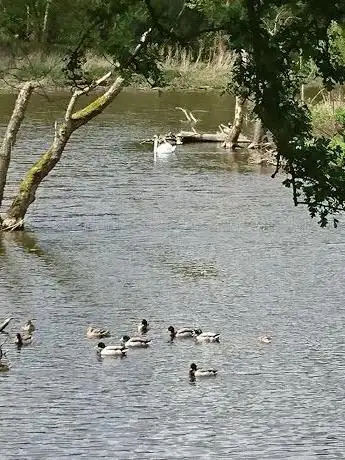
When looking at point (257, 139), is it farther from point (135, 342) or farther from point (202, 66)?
point (135, 342)

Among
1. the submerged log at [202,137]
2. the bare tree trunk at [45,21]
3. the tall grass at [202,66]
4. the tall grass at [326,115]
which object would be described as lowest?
the tall grass at [202,66]

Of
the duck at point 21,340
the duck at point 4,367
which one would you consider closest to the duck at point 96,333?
the duck at point 21,340

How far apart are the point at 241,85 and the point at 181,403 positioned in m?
6.59

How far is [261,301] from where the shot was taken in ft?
75.4

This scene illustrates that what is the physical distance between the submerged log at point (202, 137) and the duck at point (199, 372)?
26301mm

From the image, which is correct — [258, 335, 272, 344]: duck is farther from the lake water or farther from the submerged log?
the submerged log

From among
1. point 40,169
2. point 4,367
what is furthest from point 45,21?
point 40,169

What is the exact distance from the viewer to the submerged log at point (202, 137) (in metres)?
44.6

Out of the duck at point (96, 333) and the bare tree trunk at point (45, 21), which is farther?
the duck at point (96, 333)

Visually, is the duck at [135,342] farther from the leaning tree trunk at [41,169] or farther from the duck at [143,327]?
the leaning tree trunk at [41,169]

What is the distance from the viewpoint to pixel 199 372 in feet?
60.4

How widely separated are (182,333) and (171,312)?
2020 mm

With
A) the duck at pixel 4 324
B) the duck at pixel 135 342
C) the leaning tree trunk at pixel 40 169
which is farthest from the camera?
the leaning tree trunk at pixel 40 169

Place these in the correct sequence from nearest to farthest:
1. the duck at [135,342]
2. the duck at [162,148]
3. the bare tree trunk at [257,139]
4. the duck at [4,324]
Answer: the duck at [135,342] < the duck at [4,324] < the duck at [162,148] < the bare tree trunk at [257,139]
